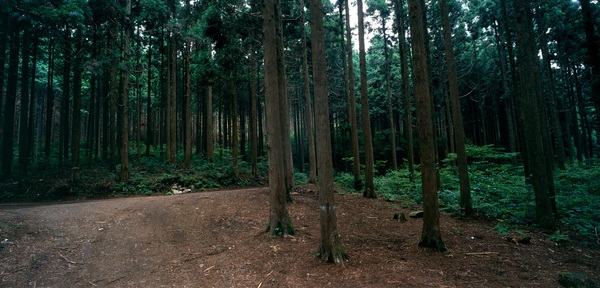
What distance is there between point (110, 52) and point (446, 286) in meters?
18.9

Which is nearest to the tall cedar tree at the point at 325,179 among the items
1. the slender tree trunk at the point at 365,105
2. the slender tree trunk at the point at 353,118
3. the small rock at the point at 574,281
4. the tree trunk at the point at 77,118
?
the small rock at the point at 574,281

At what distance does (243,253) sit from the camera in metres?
6.02

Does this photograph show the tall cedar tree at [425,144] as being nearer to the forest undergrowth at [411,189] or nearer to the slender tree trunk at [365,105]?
the forest undergrowth at [411,189]

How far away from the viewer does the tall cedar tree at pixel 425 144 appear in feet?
19.1

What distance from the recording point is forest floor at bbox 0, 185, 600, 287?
Answer: 475 cm

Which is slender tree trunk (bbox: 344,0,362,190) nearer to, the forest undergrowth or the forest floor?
the forest undergrowth

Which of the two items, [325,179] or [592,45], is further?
[592,45]

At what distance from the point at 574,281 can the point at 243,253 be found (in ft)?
19.9

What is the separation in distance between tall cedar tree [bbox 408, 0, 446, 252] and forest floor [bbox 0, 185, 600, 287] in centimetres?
44

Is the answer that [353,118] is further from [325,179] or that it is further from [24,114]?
[24,114]

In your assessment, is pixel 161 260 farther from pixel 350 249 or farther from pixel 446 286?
pixel 446 286

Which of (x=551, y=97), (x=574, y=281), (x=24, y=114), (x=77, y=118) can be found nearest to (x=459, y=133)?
(x=574, y=281)

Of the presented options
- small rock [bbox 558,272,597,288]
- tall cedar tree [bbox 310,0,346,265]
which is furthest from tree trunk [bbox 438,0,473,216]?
tall cedar tree [bbox 310,0,346,265]

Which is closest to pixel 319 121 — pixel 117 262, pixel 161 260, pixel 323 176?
pixel 323 176
